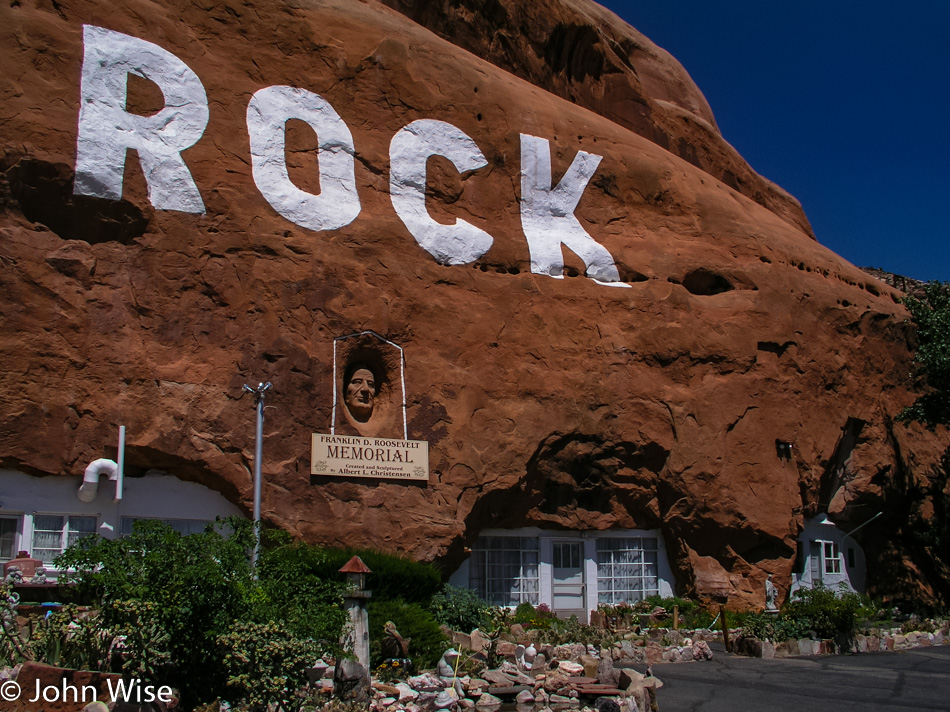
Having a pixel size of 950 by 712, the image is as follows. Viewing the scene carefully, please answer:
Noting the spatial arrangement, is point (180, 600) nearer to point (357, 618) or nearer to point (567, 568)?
point (357, 618)

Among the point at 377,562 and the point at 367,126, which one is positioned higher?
the point at 367,126

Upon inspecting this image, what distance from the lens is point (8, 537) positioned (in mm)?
13164

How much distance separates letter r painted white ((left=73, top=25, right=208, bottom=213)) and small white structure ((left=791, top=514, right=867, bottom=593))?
1435 cm

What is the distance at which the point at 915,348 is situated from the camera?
73.5ft

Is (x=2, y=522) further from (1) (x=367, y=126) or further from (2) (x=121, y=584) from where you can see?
(1) (x=367, y=126)

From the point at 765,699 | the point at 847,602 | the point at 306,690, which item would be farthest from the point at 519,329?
the point at 306,690

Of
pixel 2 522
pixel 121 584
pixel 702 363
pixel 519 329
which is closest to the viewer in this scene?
pixel 121 584

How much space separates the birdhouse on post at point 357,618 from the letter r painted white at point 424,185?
833 centimetres

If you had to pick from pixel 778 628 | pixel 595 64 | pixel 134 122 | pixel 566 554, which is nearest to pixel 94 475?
pixel 134 122

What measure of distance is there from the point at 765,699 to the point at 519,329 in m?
8.53

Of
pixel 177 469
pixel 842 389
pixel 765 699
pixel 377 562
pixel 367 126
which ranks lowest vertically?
pixel 765 699

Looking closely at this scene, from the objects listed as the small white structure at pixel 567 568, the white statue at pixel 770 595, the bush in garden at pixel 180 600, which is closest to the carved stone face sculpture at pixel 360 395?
the small white structure at pixel 567 568

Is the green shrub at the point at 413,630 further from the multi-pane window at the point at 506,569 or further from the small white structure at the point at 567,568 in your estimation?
the multi-pane window at the point at 506,569

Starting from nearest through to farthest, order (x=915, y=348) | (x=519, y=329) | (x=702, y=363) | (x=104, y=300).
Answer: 1. (x=104, y=300)
2. (x=519, y=329)
3. (x=702, y=363)
4. (x=915, y=348)
